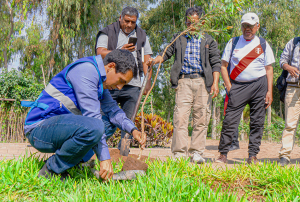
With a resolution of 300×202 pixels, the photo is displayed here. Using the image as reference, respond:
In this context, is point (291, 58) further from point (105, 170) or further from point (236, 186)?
point (105, 170)

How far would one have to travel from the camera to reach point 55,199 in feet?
7.00

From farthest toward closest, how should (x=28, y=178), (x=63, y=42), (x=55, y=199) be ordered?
(x=63, y=42) → (x=28, y=178) → (x=55, y=199)

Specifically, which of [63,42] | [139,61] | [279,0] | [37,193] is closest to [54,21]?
[63,42]

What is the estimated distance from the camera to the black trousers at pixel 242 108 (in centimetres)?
415

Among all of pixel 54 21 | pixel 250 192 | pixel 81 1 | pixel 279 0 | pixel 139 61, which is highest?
pixel 279 0

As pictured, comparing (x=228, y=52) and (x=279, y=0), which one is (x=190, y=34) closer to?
(x=228, y=52)

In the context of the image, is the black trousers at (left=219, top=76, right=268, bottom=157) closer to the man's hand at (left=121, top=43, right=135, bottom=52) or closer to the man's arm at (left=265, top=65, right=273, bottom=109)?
the man's arm at (left=265, top=65, right=273, bottom=109)

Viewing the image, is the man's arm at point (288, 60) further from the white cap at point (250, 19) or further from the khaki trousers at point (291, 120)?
the white cap at point (250, 19)

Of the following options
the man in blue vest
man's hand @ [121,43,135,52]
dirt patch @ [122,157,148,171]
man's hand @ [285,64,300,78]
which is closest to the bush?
man's hand @ [121,43,135,52]

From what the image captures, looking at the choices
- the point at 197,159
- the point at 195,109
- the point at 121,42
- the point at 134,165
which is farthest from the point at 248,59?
the point at 134,165

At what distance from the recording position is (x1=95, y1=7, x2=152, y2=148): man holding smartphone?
3.91m

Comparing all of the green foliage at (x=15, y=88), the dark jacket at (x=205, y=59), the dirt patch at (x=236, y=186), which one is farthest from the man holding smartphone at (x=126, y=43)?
the green foliage at (x=15, y=88)

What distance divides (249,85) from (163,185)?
2558 millimetres

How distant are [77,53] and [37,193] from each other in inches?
551
